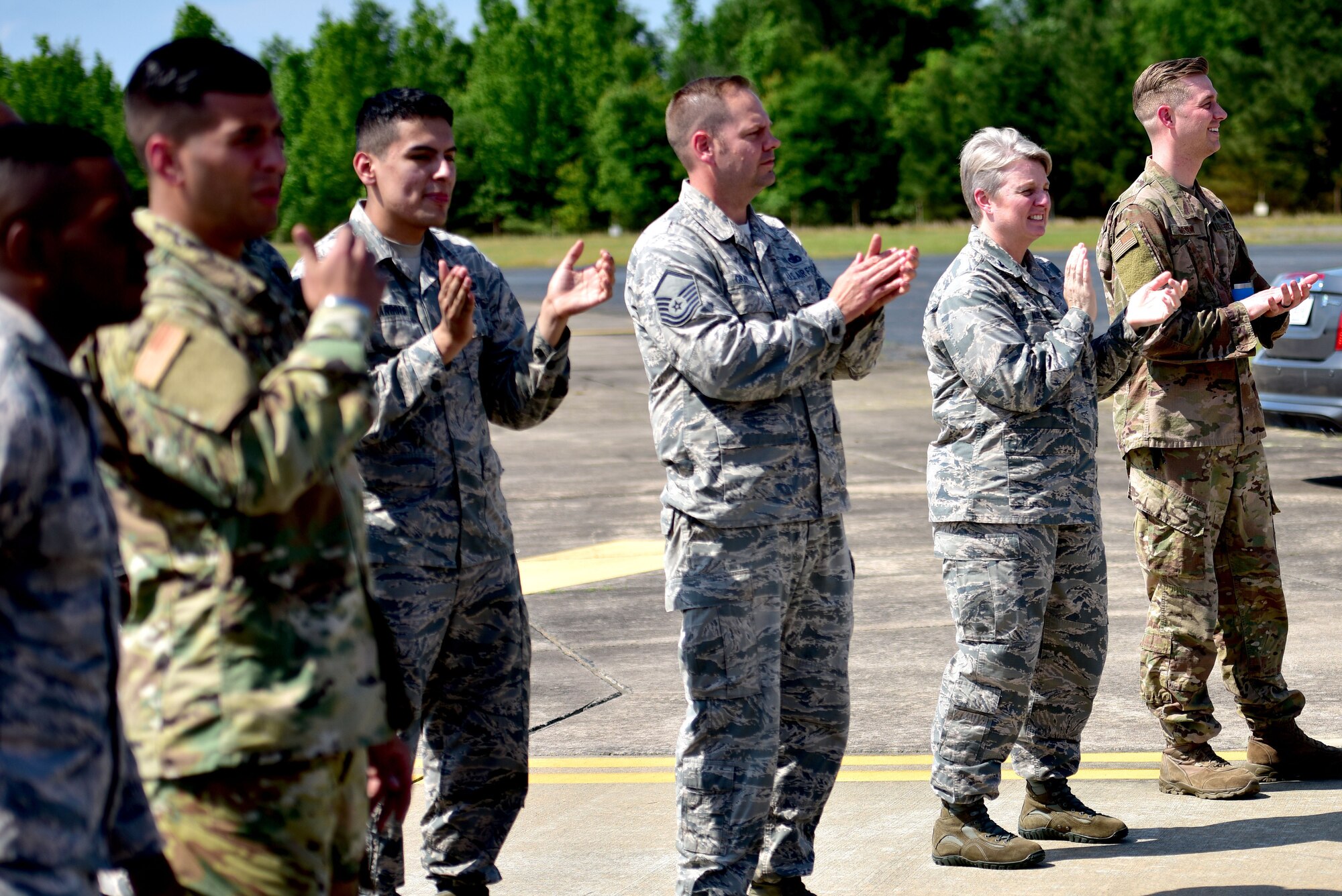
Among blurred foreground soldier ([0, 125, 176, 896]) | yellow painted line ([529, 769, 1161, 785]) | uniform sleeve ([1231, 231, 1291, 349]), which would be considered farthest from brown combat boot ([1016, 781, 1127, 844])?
blurred foreground soldier ([0, 125, 176, 896])

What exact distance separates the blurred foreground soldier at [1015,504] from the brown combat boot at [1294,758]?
844 millimetres

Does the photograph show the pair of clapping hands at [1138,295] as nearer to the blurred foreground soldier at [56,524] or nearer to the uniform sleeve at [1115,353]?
the uniform sleeve at [1115,353]

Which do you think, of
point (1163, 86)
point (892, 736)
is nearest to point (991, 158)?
point (1163, 86)

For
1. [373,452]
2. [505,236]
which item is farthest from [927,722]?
[505,236]

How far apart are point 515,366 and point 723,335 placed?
0.57 m

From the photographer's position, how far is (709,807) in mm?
4008

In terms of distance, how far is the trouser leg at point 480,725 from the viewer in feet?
13.1

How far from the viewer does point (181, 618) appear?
2500 millimetres

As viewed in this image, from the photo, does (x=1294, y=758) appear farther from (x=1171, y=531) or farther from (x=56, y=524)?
(x=56, y=524)

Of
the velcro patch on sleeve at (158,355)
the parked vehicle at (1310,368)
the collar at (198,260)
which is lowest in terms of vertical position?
the parked vehicle at (1310,368)

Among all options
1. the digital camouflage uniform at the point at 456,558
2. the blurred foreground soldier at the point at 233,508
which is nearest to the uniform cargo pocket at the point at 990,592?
the digital camouflage uniform at the point at 456,558

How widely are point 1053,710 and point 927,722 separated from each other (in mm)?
1133

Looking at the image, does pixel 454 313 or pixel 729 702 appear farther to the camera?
pixel 729 702

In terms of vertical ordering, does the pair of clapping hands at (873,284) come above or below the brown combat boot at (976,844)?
above
